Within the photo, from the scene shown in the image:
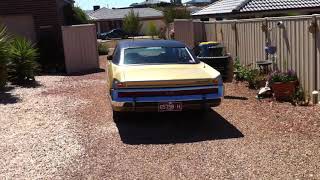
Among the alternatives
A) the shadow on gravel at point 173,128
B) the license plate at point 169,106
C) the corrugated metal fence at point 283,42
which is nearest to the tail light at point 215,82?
the license plate at point 169,106

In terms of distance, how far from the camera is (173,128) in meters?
8.38

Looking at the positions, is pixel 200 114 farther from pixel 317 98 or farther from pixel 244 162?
pixel 244 162

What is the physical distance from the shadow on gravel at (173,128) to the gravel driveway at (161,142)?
0.05 ft

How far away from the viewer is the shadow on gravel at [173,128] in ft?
25.1

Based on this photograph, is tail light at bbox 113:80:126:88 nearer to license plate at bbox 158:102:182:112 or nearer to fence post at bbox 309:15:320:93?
license plate at bbox 158:102:182:112

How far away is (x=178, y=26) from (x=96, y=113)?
13.3 m

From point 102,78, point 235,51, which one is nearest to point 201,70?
point 235,51

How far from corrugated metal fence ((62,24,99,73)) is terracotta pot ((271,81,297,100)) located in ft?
34.3

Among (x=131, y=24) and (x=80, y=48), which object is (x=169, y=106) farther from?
(x=131, y=24)

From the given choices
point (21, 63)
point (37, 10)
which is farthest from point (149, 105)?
point (37, 10)

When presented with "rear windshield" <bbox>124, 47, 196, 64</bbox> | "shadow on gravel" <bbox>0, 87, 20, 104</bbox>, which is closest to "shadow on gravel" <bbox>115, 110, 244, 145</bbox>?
"rear windshield" <bbox>124, 47, 196, 64</bbox>

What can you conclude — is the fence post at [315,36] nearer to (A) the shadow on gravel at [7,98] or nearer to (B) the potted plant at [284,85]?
(B) the potted plant at [284,85]

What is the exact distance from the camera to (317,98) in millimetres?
9492

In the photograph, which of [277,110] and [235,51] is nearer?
[277,110]
